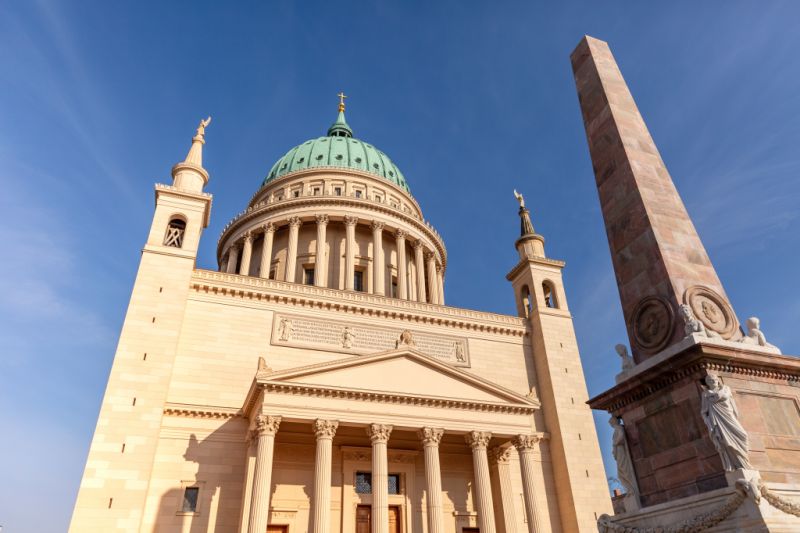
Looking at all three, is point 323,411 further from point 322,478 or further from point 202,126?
point 202,126

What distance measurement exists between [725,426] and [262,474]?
17022mm

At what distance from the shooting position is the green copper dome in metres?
49.3

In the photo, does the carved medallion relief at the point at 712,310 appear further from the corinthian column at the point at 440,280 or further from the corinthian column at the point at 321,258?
the corinthian column at the point at 440,280

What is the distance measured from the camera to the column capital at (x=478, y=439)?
2383 cm

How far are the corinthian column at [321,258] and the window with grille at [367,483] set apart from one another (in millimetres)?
16431

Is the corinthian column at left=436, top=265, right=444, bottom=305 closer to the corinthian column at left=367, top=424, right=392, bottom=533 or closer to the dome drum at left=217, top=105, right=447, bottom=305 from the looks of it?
the dome drum at left=217, top=105, right=447, bottom=305

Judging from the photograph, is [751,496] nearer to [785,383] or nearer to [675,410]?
[675,410]

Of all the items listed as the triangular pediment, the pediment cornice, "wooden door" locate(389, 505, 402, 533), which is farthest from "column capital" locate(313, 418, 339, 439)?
"wooden door" locate(389, 505, 402, 533)

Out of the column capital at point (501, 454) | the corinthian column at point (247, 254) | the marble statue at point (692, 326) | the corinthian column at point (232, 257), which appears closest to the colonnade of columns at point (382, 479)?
the column capital at point (501, 454)

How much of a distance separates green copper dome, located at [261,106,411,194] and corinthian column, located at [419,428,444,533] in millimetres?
30388

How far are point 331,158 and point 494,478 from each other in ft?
109

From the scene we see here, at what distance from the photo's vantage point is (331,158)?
Result: 162 feet

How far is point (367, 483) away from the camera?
82.1 feet

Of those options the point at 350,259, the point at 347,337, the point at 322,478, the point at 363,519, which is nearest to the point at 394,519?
the point at 363,519
